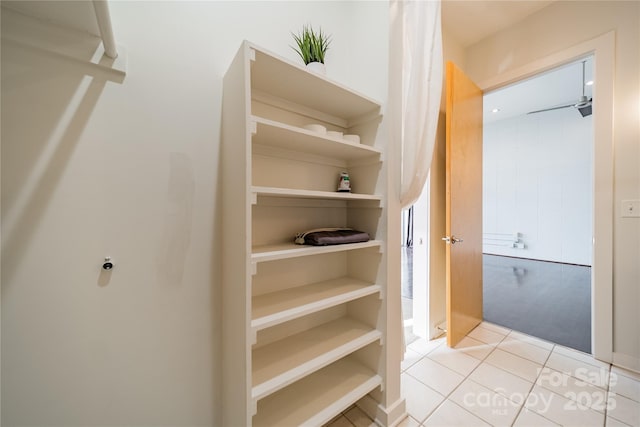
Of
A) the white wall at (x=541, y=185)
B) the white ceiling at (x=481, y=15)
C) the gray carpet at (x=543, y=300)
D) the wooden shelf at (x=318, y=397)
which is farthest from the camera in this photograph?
the white wall at (x=541, y=185)

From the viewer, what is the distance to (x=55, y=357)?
29.3 inches

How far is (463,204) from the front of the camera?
1.92 metres

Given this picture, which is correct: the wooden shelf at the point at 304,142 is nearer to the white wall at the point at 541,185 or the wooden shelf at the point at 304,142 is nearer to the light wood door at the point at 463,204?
the light wood door at the point at 463,204

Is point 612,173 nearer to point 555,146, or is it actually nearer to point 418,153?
point 418,153

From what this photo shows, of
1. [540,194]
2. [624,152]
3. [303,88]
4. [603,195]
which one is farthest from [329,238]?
[540,194]

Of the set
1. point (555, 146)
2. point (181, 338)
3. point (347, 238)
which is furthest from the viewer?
point (555, 146)

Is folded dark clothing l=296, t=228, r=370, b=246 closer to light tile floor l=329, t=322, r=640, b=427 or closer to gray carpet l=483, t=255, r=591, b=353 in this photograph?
light tile floor l=329, t=322, r=640, b=427

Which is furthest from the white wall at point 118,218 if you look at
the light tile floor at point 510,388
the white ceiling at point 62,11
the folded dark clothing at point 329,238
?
the light tile floor at point 510,388

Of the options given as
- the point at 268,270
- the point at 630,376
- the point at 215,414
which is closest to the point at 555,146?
the point at 630,376

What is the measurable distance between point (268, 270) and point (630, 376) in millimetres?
2452

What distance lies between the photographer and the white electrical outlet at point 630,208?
152 centimetres

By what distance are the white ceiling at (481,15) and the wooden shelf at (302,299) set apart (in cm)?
239

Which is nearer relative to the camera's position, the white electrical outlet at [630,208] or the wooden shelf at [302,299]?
the wooden shelf at [302,299]

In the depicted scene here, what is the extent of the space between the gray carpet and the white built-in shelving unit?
6.27 feet
